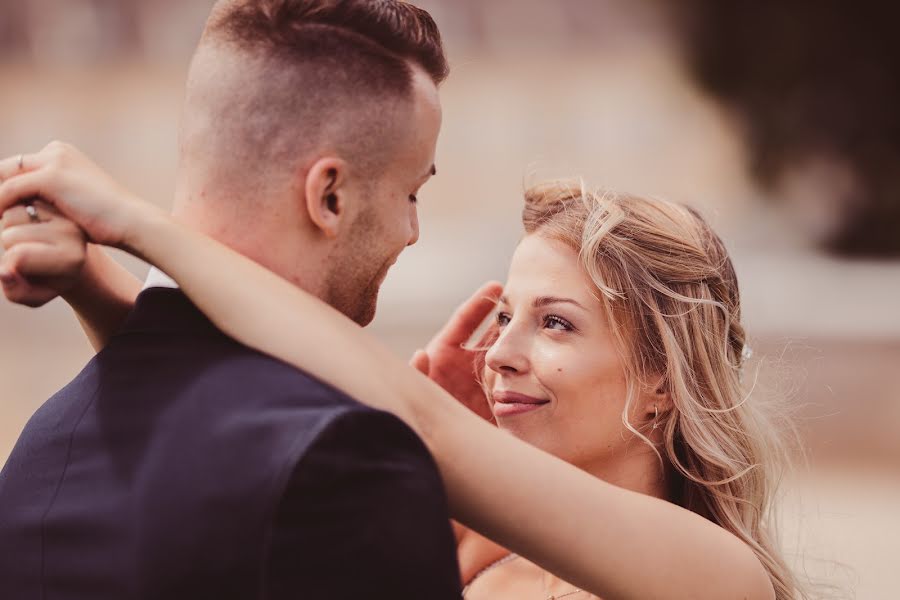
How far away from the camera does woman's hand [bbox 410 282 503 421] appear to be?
2217mm

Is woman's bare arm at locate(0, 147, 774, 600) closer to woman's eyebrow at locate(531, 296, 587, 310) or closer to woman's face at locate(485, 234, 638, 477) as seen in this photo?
woman's face at locate(485, 234, 638, 477)

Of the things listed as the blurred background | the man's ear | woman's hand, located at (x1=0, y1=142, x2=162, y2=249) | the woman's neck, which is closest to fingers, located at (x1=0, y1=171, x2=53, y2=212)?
woman's hand, located at (x1=0, y1=142, x2=162, y2=249)

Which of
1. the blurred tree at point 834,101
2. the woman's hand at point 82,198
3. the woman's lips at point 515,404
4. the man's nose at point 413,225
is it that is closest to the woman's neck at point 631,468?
the woman's lips at point 515,404

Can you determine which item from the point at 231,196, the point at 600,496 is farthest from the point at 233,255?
the point at 600,496

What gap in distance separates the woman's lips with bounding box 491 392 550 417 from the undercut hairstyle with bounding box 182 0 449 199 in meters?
0.60

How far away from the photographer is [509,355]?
1.90m

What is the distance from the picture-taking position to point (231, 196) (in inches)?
56.5

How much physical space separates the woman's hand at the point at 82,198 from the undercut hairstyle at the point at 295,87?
0.17 m

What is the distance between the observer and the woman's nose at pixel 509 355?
1.90 metres

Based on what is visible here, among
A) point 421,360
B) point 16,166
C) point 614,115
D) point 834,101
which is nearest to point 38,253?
point 16,166

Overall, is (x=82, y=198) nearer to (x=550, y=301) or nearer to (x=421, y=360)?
(x=550, y=301)

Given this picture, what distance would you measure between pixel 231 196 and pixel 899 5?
1161cm

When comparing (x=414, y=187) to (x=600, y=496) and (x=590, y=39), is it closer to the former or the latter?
(x=600, y=496)

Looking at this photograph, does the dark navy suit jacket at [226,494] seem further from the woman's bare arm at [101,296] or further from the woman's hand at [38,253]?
the woman's bare arm at [101,296]
